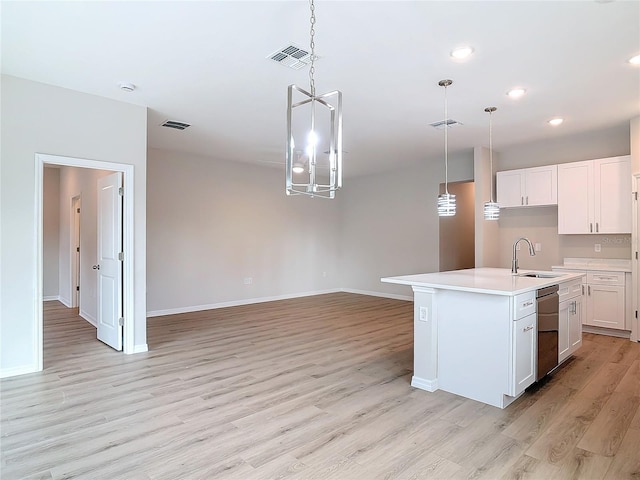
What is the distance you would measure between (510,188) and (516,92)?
252 cm

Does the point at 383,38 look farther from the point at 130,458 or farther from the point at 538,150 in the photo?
the point at 538,150

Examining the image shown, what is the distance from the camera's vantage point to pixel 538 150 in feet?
19.8

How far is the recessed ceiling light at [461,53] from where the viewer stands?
3.05 m

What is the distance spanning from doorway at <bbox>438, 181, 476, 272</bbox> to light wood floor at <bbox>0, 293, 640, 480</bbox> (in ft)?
11.3

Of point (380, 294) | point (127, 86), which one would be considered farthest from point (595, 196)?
point (127, 86)

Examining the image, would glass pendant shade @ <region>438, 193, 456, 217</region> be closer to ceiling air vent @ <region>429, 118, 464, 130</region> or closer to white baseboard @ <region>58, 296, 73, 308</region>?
ceiling air vent @ <region>429, 118, 464, 130</region>

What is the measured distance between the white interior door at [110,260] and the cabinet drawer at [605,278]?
6.10m

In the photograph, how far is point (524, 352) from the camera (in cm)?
305

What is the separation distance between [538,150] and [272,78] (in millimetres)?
4617

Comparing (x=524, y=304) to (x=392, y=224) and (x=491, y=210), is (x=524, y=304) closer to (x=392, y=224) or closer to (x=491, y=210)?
(x=491, y=210)

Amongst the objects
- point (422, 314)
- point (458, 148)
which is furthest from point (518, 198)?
point (422, 314)

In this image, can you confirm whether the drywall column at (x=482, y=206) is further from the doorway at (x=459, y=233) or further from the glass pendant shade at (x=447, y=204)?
the glass pendant shade at (x=447, y=204)

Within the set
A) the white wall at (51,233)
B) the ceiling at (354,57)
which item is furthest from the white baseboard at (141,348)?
→ the white wall at (51,233)

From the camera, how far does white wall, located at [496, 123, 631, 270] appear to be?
5.32 m
